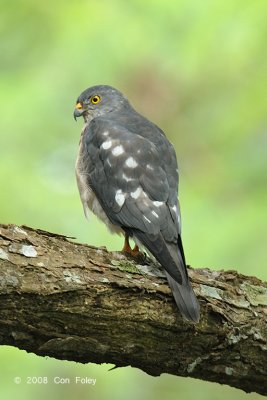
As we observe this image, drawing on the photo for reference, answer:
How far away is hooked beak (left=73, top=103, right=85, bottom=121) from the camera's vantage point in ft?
22.4

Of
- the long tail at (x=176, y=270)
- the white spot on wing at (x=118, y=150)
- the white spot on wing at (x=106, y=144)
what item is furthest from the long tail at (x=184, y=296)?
the white spot on wing at (x=106, y=144)

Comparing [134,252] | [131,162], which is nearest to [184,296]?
[134,252]

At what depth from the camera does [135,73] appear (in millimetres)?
7852

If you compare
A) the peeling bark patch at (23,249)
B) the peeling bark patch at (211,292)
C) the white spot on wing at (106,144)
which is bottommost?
the peeling bark patch at (23,249)

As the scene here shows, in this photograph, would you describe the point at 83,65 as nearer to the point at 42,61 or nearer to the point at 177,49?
the point at 42,61

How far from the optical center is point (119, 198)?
5.27 metres

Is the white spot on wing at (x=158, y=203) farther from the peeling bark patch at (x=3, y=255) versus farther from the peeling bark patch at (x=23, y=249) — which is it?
the peeling bark patch at (x=3, y=255)

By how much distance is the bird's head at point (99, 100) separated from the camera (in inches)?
273

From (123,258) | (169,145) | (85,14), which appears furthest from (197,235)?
(85,14)

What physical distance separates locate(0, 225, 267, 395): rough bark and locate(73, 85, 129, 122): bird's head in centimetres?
260

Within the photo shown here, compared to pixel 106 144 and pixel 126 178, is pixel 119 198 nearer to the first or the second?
pixel 126 178

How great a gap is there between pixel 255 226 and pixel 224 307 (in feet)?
6.28

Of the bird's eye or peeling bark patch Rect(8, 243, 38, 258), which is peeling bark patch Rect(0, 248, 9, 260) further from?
the bird's eye

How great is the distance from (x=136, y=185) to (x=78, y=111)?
1784 millimetres
